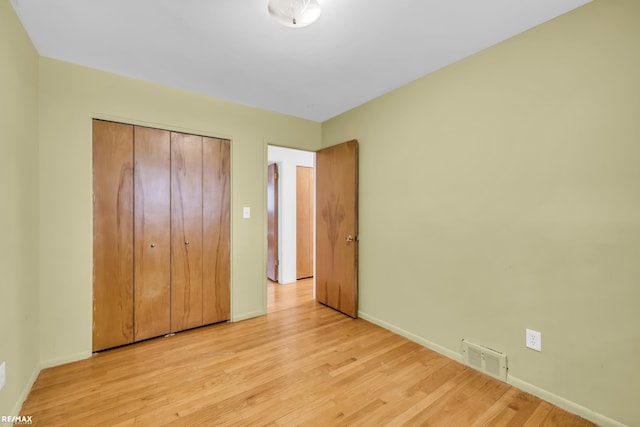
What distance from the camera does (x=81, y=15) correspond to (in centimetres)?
173

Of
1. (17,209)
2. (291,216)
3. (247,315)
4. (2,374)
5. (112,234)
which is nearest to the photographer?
(2,374)

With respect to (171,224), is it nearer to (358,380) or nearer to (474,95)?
(358,380)

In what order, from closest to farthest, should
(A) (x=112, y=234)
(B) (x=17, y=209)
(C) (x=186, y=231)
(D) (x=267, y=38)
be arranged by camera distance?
(B) (x=17, y=209)
(D) (x=267, y=38)
(A) (x=112, y=234)
(C) (x=186, y=231)

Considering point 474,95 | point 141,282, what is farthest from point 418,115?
point 141,282

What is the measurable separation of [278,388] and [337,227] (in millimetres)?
1853

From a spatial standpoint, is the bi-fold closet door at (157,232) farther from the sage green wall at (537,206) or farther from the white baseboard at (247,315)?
the sage green wall at (537,206)

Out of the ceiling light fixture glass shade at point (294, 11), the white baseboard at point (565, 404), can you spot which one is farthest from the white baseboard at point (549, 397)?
the ceiling light fixture glass shade at point (294, 11)

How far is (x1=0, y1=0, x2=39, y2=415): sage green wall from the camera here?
1519mm

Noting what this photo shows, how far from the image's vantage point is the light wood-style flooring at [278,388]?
1653 millimetres

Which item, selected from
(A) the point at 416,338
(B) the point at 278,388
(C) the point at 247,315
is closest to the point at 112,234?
(C) the point at 247,315

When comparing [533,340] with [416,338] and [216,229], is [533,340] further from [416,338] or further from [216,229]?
[216,229]

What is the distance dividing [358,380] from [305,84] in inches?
99.9

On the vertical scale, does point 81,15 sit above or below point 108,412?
above

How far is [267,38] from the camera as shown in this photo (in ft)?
6.40
